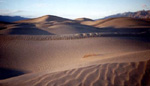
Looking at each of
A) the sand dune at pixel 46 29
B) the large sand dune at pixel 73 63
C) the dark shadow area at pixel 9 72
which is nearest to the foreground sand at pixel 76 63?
the large sand dune at pixel 73 63

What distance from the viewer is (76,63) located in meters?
6.04

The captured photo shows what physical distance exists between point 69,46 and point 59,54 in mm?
1639

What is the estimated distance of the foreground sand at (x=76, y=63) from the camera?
3.06m

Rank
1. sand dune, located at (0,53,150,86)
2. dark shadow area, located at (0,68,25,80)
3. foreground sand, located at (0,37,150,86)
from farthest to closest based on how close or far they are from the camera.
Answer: dark shadow area, located at (0,68,25,80)
foreground sand, located at (0,37,150,86)
sand dune, located at (0,53,150,86)

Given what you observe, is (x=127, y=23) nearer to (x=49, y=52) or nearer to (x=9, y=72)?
(x=49, y=52)

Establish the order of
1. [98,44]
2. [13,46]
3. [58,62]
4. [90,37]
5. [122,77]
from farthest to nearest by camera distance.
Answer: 1. [90,37]
2. [98,44]
3. [13,46]
4. [58,62]
5. [122,77]

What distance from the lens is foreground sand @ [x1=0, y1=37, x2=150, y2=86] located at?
306 centimetres

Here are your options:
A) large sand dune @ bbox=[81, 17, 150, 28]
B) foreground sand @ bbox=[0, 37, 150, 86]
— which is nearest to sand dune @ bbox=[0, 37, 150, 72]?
foreground sand @ bbox=[0, 37, 150, 86]

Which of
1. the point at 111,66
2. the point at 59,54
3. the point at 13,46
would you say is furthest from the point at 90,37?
the point at 111,66

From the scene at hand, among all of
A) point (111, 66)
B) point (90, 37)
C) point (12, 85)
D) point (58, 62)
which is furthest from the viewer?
point (90, 37)

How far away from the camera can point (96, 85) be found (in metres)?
2.84

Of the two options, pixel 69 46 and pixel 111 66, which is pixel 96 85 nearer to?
pixel 111 66

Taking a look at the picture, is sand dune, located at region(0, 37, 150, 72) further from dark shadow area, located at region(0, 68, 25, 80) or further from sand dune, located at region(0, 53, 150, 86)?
→ sand dune, located at region(0, 53, 150, 86)

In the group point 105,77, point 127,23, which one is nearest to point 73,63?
point 105,77
